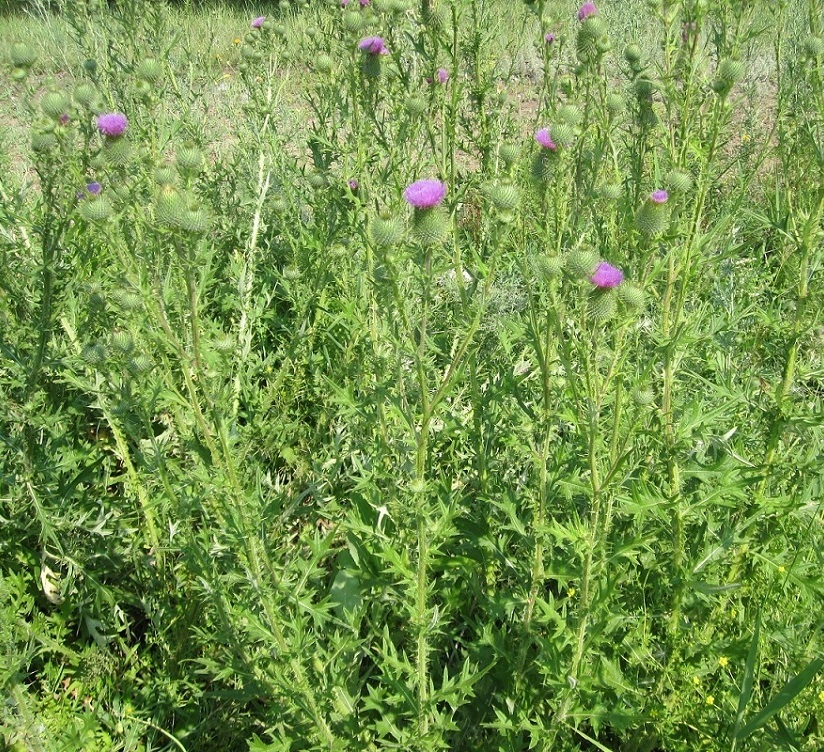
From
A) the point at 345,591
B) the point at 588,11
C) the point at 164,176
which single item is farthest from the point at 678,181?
the point at 345,591

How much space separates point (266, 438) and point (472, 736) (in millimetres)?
1425

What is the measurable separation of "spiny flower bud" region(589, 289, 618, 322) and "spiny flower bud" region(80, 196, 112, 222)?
1361 mm

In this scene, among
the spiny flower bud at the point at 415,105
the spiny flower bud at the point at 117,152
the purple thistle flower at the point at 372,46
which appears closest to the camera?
the spiny flower bud at the point at 117,152

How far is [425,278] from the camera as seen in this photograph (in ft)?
6.10

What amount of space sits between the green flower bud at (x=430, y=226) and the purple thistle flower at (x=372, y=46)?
106 centimetres

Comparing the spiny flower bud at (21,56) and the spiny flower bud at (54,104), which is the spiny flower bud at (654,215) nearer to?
the spiny flower bud at (54,104)

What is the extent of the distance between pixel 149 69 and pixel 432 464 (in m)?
1.95

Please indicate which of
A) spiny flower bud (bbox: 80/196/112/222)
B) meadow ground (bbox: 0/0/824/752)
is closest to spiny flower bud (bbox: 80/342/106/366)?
meadow ground (bbox: 0/0/824/752)

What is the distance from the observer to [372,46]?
2.73 m

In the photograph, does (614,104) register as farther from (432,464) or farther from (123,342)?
(123,342)

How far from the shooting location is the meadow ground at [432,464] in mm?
2039

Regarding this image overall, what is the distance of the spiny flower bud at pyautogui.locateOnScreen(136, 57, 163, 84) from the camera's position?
2.93 meters

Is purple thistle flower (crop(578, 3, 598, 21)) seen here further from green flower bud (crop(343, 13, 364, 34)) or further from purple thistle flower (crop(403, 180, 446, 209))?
purple thistle flower (crop(403, 180, 446, 209))

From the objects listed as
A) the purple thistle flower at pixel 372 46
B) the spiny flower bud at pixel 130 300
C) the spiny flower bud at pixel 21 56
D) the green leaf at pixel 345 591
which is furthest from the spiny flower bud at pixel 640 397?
the spiny flower bud at pixel 21 56
